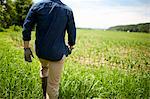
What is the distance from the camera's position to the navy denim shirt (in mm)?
3986

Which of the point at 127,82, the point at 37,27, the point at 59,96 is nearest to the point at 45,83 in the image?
the point at 59,96

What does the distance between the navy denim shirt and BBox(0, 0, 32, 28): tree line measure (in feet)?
91.5

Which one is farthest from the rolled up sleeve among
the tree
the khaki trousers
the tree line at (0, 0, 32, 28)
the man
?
the tree

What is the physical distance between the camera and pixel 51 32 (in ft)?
13.1

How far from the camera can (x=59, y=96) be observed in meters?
4.73

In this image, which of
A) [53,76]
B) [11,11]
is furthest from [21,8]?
[53,76]

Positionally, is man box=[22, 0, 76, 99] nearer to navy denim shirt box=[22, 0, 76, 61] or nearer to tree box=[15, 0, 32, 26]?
navy denim shirt box=[22, 0, 76, 61]

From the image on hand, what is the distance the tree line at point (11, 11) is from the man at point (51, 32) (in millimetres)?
27851

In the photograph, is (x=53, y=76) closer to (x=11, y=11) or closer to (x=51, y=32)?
(x=51, y=32)

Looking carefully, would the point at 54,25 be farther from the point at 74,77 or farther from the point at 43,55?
the point at 74,77

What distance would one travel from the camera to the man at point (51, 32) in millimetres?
3990

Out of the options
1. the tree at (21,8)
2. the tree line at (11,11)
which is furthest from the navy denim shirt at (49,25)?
the tree at (21,8)

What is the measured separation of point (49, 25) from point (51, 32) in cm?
8

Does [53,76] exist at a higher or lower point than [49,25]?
lower
